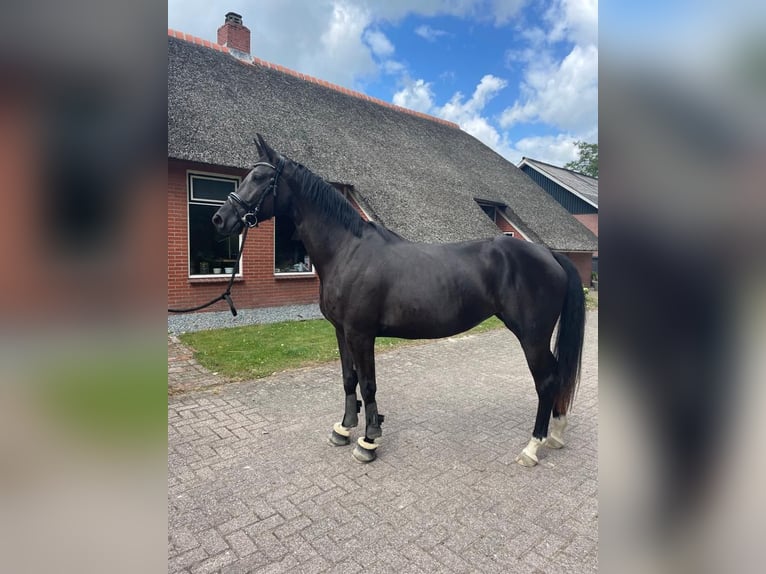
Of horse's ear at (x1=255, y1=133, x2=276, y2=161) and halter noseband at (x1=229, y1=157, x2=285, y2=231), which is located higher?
horse's ear at (x1=255, y1=133, x2=276, y2=161)

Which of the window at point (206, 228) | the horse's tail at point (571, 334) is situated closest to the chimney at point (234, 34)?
the window at point (206, 228)

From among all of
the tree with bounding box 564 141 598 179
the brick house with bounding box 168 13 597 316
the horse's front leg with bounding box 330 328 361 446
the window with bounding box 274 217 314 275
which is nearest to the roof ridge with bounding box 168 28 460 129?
the brick house with bounding box 168 13 597 316

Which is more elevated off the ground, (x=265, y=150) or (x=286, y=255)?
(x=265, y=150)

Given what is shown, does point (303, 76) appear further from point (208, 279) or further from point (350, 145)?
point (208, 279)

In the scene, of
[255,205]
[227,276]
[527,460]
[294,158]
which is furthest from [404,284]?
[294,158]

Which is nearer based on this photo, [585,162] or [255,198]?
[255,198]

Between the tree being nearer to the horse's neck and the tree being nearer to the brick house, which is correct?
the brick house

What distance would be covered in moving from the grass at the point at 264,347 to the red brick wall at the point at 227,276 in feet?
4.29

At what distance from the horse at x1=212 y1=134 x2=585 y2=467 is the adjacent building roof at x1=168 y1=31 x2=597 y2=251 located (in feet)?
16.6

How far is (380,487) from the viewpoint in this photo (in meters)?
2.87

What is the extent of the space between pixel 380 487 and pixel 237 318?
6281mm

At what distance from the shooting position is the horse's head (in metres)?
3.17
